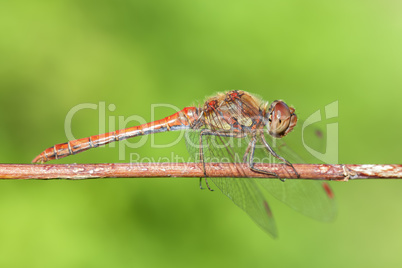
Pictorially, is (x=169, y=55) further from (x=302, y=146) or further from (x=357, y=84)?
(x=357, y=84)

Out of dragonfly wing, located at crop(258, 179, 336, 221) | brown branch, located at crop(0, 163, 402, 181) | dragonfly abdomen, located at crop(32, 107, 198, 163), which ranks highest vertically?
dragonfly abdomen, located at crop(32, 107, 198, 163)

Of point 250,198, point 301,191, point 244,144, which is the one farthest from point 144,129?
point 301,191

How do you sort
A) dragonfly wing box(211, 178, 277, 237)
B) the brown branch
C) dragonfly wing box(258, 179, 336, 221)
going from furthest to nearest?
dragonfly wing box(258, 179, 336, 221) → dragonfly wing box(211, 178, 277, 237) → the brown branch

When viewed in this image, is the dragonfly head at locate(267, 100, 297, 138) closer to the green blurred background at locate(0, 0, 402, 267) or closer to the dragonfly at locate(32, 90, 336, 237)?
the dragonfly at locate(32, 90, 336, 237)

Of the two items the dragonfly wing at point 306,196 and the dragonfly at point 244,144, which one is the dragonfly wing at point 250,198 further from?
the dragonfly wing at point 306,196

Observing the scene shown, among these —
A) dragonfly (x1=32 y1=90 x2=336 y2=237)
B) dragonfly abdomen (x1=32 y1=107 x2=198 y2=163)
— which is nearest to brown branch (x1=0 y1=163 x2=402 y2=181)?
dragonfly (x1=32 y1=90 x2=336 y2=237)

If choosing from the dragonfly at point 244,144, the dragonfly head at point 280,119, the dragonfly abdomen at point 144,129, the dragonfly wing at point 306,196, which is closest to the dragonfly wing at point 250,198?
the dragonfly at point 244,144

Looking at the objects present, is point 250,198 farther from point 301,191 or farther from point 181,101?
point 181,101
